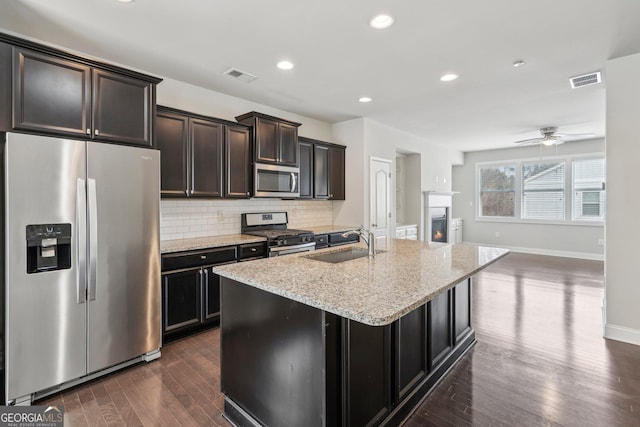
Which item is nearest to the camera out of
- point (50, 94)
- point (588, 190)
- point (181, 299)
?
point (50, 94)

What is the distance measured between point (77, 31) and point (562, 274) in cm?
745

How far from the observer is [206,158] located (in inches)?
136

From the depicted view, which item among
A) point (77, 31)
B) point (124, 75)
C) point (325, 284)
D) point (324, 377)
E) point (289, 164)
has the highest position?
point (77, 31)

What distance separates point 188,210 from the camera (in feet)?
11.9

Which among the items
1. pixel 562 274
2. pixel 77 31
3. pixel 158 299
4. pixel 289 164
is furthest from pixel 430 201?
pixel 77 31

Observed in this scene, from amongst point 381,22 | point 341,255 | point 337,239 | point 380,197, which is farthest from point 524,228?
point 381,22

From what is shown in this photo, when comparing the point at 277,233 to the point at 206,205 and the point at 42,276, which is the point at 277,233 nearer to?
the point at 206,205

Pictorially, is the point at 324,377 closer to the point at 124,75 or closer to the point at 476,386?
the point at 476,386

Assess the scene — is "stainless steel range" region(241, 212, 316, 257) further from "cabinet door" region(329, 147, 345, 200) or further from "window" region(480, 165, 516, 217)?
"window" region(480, 165, 516, 217)

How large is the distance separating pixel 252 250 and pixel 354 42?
2.36 m

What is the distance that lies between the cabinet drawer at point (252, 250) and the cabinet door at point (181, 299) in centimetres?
51

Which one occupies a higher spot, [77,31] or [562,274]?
[77,31]

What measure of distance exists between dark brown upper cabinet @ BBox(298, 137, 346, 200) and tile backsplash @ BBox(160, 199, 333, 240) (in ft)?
1.15

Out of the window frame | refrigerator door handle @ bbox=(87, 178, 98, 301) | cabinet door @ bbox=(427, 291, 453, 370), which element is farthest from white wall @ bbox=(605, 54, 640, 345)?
the window frame
